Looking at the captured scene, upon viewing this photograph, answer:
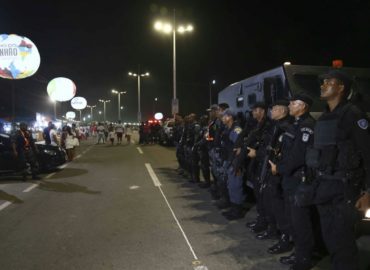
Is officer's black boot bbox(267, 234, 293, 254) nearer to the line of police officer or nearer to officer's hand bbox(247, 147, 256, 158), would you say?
the line of police officer

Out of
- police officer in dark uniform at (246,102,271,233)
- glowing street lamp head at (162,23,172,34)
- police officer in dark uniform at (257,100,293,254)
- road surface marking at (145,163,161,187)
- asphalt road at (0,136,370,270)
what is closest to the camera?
asphalt road at (0,136,370,270)

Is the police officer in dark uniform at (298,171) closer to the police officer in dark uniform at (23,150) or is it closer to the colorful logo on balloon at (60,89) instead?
the police officer in dark uniform at (23,150)

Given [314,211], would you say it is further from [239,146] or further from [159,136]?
[159,136]

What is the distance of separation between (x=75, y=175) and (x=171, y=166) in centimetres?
357

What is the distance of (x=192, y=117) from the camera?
11.7 metres

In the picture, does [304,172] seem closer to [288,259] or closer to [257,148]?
[288,259]

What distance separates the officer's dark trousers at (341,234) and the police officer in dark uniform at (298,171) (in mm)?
716

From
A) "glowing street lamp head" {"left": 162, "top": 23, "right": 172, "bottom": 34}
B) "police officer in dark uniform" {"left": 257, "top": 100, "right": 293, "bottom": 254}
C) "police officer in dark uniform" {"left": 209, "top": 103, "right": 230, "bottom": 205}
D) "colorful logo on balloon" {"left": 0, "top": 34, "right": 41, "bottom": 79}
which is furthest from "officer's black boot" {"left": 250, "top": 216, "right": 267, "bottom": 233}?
"glowing street lamp head" {"left": 162, "top": 23, "right": 172, "bottom": 34}

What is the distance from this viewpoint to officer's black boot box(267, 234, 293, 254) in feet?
16.6

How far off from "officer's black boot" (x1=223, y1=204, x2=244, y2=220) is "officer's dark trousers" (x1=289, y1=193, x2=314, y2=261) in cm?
244

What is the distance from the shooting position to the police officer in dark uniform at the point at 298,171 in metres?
4.32

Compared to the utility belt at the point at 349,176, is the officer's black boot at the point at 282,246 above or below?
below

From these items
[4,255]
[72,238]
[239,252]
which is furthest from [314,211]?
[4,255]

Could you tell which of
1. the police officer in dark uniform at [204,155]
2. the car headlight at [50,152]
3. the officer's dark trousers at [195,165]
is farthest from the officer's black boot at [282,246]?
the car headlight at [50,152]
